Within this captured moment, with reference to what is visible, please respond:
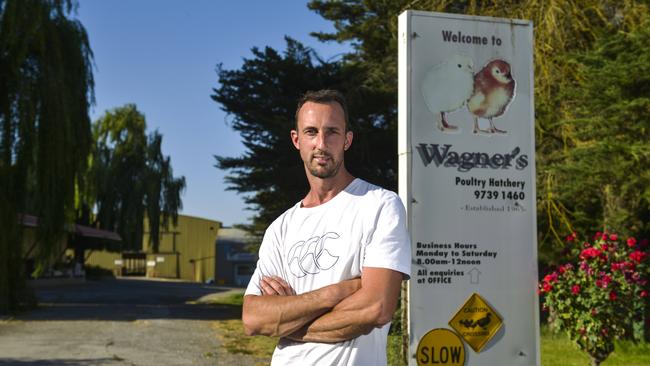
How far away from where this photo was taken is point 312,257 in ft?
8.78

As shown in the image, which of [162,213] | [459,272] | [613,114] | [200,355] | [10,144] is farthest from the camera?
[162,213]

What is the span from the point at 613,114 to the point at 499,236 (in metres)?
4.29

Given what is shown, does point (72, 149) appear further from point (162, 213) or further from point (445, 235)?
point (162, 213)

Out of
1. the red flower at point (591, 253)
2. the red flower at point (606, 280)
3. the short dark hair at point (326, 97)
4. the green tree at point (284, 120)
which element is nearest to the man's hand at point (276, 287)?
the short dark hair at point (326, 97)

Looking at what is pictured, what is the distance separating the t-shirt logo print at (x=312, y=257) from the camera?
264cm

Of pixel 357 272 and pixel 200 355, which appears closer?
pixel 357 272

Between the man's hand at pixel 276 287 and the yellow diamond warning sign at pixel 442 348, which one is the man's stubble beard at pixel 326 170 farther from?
the yellow diamond warning sign at pixel 442 348

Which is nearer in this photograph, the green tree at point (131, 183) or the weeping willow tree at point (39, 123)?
the weeping willow tree at point (39, 123)

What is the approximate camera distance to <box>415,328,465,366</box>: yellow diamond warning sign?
217 inches

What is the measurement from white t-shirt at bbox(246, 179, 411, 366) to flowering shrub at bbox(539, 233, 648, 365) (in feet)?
21.5

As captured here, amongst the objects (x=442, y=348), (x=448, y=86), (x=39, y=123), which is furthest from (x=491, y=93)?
(x=39, y=123)

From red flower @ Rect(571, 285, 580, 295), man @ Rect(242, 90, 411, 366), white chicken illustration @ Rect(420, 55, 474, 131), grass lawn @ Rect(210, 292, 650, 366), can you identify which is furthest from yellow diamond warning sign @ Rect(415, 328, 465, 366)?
red flower @ Rect(571, 285, 580, 295)

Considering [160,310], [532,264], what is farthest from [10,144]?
[532,264]

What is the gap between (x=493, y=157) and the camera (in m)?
5.91
